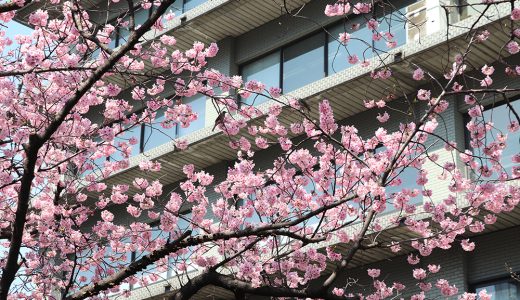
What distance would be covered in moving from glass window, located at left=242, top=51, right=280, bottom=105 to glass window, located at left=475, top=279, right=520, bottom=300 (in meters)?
7.41

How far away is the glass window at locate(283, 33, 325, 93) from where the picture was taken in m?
20.4

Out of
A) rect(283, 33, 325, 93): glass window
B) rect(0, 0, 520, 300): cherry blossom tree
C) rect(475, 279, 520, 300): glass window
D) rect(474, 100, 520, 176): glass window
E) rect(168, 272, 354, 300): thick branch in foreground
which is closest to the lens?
rect(168, 272, 354, 300): thick branch in foreground

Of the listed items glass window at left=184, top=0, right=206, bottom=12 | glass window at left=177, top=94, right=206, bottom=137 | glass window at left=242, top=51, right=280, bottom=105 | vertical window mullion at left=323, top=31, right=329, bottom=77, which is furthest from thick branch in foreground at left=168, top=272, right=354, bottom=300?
glass window at left=184, top=0, right=206, bottom=12

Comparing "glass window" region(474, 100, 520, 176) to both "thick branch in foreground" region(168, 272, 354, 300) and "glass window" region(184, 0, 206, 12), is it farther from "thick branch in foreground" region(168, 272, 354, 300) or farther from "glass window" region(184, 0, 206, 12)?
"glass window" region(184, 0, 206, 12)

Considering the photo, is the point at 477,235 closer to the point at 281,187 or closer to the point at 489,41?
the point at 489,41

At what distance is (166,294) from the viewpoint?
20.6m

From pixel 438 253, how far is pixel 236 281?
25.9ft

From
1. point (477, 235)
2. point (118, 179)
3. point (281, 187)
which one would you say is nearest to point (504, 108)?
point (477, 235)

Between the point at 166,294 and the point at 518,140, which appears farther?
the point at 166,294

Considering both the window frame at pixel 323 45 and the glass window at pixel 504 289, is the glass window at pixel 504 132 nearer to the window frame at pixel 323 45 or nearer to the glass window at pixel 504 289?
the glass window at pixel 504 289

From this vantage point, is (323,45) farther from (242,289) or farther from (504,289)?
(242,289)

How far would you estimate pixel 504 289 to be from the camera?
51.6 ft

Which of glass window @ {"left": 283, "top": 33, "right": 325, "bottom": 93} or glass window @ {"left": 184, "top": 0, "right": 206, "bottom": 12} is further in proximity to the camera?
glass window @ {"left": 184, "top": 0, "right": 206, "bottom": 12}

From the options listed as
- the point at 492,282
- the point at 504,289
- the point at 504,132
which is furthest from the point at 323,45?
the point at 504,289
